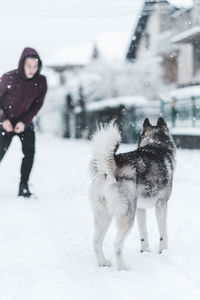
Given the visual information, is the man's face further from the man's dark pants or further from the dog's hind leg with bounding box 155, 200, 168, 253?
the dog's hind leg with bounding box 155, 200, 168, 253

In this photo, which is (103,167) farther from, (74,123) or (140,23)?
(140,23)

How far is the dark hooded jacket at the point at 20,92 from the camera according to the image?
22.0ft

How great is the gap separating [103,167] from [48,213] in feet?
8.40

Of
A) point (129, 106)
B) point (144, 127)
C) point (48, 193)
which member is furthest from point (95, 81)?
point (144, 127)

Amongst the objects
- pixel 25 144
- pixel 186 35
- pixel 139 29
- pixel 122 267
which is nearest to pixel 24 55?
pixel 25 144

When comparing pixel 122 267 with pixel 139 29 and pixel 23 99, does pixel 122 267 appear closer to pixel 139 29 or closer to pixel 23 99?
pixel 23 99

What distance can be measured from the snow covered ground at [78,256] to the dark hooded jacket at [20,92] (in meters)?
1.24

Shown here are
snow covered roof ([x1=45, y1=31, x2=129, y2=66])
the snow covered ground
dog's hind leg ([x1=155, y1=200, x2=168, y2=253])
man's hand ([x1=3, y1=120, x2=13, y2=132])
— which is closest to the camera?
the snow covered ground

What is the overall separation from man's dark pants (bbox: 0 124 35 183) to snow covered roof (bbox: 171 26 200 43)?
57.0ft

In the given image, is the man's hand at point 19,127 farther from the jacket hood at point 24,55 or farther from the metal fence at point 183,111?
the metal fence at point 183,111

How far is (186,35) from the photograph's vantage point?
23.5 metres

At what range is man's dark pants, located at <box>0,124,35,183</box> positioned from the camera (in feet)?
22.6

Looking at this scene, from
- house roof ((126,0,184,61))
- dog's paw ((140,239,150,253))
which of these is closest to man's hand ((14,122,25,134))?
dog's paw ((140,239,150,253))

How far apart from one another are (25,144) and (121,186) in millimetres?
3500
